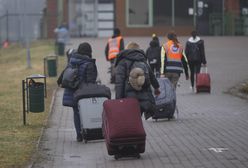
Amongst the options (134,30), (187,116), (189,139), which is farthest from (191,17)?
(189,139)

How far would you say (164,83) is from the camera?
15086mm

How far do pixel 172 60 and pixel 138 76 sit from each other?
19.6 ft

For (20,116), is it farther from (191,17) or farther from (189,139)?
(191,17)

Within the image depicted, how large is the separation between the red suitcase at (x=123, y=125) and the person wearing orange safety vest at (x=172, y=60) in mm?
6403

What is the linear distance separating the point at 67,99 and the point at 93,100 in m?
0.73

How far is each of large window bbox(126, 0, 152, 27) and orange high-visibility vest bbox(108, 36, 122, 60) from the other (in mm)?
29458

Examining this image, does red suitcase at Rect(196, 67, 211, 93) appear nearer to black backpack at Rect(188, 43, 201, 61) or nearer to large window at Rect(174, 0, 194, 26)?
black backpack at Rect(188, 43, 201, 61)

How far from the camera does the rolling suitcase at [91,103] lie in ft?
40.7

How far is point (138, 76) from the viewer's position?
11258mm

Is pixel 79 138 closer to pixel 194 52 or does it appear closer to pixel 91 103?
pixel 91 103

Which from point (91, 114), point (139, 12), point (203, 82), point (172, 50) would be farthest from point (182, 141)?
point (139, 12)

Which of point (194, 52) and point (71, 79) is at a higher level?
point (194, 52)

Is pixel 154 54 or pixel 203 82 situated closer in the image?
pixel 203 82

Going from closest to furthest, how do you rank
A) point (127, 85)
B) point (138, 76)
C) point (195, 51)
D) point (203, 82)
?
point (138, 76) → point (127, 85) → point (203, 82) → point (195, 51)
